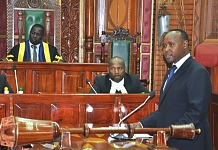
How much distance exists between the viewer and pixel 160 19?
7.32m

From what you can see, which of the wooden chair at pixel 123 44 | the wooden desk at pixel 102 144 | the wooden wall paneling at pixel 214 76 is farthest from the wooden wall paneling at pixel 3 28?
the wooden desk at pixel 102 144

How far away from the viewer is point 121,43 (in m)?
7.05

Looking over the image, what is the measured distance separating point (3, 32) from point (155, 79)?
3258mm

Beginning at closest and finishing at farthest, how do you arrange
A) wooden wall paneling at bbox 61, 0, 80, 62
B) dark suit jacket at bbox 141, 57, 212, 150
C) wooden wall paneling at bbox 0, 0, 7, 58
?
dark suit jacket at bbox 141, 57, 212, 150
wooden wall paneling at bbox 0, 0, 7, 58
wooden wall paneling at bbox 61, 0, 80, 62

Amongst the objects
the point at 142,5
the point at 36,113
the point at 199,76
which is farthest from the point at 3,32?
the point at 199,76

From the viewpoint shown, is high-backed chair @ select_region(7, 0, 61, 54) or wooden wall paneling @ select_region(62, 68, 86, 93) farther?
high-backed chair @ select_region(7, 0, 61, 54)

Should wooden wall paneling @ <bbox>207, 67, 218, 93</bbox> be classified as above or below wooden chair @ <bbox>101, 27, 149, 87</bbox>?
below

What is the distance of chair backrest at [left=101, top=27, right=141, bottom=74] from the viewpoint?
7.04 meters

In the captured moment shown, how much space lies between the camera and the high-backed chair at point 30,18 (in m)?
7.16

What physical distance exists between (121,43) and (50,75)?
6.48ft

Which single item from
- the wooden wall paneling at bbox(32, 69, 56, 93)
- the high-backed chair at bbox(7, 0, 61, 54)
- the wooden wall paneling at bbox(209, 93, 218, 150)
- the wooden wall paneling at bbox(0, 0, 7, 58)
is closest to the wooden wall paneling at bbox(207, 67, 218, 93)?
the wooden wall paneling at bbox(209, 93, 218, 150)

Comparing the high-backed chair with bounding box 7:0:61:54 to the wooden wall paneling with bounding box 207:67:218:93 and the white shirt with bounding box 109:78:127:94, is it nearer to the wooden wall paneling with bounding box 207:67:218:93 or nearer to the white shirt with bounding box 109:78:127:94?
the white shirt with bounding box 109:78:127:94

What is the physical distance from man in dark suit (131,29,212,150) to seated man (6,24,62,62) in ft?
13.6

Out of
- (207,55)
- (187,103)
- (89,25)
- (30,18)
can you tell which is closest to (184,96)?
(187,103)
